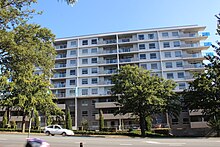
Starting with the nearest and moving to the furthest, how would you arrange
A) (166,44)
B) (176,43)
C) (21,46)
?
(21,46) → (176,43) → (166,44)

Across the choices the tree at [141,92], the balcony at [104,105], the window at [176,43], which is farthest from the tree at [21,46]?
the window at [176,43]

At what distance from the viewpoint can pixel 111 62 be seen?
53.7m

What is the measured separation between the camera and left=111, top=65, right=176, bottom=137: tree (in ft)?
97.3

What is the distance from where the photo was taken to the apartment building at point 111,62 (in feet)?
166

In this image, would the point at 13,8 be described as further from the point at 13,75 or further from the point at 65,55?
the point at 65,55

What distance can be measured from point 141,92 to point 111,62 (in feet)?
80.7

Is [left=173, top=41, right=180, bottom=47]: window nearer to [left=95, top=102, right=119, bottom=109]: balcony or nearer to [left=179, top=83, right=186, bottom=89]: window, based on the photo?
[left=179, top=83, right=186, bottom=89]: window

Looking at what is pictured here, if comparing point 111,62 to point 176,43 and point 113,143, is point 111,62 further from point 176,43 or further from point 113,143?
point 113,143

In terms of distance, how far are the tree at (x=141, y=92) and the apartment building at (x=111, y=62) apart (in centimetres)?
1749

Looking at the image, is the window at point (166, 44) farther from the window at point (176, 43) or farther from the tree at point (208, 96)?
the tree at point (208, 96)

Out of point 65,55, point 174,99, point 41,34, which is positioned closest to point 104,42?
point 65,55

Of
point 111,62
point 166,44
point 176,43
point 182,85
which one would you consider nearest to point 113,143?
point 182,85

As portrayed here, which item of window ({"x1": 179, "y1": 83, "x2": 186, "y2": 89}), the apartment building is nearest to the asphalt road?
the apartment building

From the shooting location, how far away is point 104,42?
185 feet
